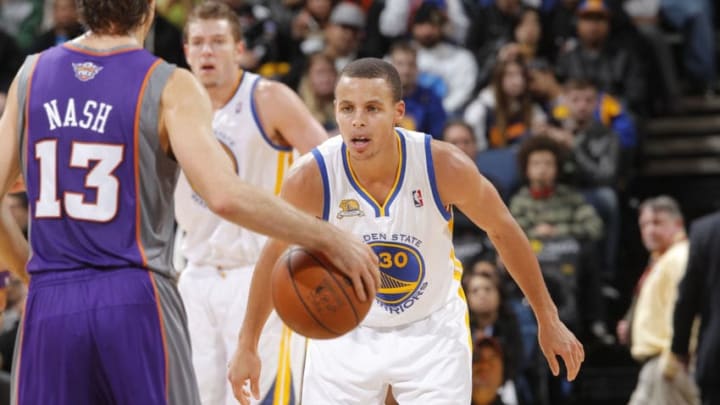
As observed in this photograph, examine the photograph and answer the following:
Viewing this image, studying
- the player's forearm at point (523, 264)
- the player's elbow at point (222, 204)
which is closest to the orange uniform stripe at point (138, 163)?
the player's elbow at point (222, 204)

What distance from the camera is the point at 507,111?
1052 cm

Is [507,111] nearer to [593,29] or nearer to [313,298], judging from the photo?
[593,29]

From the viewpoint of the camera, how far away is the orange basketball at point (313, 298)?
12.1 ft

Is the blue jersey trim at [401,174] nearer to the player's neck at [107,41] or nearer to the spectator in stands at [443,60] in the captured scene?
the player's neck at [107,41]

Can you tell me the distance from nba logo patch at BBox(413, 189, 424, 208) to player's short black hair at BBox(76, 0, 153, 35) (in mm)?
1475

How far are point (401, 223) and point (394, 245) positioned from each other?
3.7 inches

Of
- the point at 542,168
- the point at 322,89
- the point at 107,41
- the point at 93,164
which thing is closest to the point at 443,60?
the point at 322,89

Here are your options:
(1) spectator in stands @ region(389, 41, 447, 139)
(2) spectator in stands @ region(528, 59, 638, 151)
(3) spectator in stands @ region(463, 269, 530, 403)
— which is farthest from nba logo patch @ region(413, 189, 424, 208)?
(2) spectator in stands @ region(528, 59, 638, 151)

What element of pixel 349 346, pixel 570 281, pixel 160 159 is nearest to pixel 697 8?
pixel 570 281

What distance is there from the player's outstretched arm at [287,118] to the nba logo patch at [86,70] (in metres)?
2.09

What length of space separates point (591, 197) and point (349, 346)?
209 inches

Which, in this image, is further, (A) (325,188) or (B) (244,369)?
(A) (325,188)

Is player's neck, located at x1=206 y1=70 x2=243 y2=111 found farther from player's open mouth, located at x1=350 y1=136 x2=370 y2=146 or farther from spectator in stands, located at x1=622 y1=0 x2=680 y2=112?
spectator in stands, located at x1=622 y1=0 x2=680 y2=112

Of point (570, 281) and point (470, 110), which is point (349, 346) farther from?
point (470, 110)
